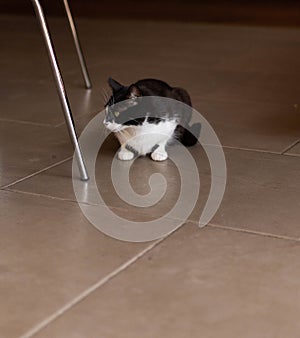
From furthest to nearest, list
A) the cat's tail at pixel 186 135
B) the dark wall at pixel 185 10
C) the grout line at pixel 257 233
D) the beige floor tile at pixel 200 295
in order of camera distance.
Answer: the dark wall at pixel 185 10 → the cat's tail at pixel 186 135 → the grout line at pixel 257 233 → the beige floor tile at pixel 200 295

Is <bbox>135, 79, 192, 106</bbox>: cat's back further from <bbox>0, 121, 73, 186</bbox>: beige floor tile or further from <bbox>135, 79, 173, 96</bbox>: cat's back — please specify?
<bbox>0, 121, 73, 186</bbox>: beige floor tile

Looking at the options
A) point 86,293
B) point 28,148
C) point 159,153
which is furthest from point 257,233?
point 28,148

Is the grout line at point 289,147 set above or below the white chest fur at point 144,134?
below

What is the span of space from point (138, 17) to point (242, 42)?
0.92m

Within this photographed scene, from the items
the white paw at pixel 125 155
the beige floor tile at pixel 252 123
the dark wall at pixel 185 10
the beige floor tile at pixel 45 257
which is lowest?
the dark wall at pixel 185 10

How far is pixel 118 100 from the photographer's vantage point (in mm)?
1646

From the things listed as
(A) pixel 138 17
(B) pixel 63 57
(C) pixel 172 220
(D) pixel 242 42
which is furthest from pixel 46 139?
(A) pixel 138 17

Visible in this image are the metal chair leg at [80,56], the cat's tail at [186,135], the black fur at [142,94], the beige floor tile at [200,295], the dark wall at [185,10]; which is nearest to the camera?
the beige floor tile at [200,295]

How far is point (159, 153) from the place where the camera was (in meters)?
1.68

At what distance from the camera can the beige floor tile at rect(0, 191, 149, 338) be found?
105 cm

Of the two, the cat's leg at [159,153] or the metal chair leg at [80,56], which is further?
the metal chair leg at [80,56]

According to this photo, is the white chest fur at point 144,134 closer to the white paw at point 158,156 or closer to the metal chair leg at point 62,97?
the white paw at point 158,156

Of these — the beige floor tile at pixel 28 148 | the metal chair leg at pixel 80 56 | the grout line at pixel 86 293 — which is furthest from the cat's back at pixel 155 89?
the metal chair leg at pixel 80 56

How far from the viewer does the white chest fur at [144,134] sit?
5.43 ft
